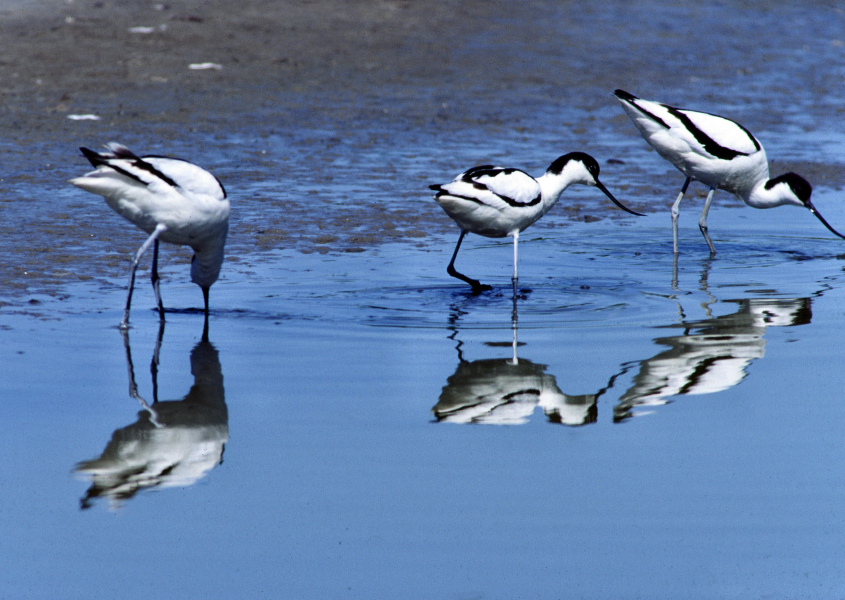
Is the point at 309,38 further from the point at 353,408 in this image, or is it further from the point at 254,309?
the point at 353,408

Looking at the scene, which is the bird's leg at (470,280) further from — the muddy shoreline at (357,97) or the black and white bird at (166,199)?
the black and white bird at (166,199)

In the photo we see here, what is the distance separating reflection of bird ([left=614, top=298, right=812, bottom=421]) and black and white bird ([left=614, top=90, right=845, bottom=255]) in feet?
5.50

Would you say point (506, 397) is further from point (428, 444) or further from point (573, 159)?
point (573, 159)

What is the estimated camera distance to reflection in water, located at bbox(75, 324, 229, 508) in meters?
3.68

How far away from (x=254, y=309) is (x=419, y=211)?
280 cm

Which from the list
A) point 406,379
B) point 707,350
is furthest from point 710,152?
point 406,379

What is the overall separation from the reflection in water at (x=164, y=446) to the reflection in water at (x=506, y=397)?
0.84 meters

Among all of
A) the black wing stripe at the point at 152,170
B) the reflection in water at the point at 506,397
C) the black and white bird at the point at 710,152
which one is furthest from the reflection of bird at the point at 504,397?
the black and white bird at the point at 710,152

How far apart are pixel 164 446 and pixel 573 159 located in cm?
383

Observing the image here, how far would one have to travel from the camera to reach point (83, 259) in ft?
22.7

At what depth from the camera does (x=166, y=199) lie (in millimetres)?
5410

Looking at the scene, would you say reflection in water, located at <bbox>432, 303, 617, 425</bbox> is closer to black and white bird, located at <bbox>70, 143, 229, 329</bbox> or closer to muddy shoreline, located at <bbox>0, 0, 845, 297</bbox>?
black and white bird, located at <bbox>70, 143, 229, 329</bbox>

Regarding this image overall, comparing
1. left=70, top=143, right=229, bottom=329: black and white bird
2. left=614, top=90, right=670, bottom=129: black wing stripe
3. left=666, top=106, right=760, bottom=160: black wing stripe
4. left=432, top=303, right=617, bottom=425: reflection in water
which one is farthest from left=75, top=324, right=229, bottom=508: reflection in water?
left=666, top=106, right=760, bottom=160: black wing stripe

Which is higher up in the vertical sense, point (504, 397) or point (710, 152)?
point (710, 152)
